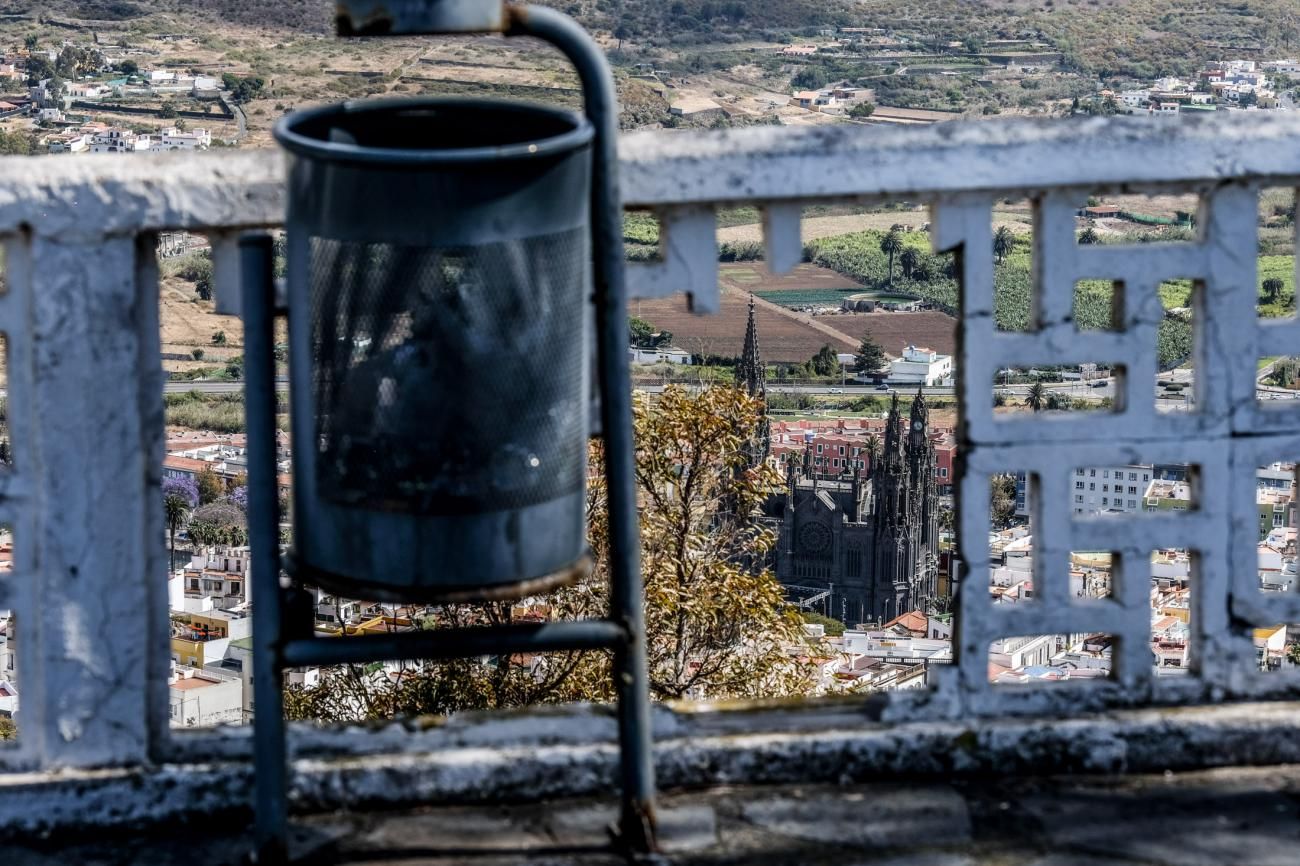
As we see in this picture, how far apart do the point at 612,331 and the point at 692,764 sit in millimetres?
718

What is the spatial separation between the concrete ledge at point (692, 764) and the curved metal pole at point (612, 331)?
28 cm

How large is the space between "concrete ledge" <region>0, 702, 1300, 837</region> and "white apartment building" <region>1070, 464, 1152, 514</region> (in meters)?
55.9

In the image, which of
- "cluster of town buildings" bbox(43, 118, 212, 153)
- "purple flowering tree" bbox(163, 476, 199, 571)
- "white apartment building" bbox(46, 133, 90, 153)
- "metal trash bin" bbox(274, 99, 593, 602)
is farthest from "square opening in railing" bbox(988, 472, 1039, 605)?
"white apartment building" bbox(46, 133, 90, 153)

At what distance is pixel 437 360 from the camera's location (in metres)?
2.52

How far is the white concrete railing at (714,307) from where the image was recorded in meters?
2.86

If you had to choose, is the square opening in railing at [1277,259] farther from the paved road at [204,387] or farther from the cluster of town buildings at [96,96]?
the cluster of town buildings at [96,96]

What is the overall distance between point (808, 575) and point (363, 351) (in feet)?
215

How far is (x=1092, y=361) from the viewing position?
9.70 ft

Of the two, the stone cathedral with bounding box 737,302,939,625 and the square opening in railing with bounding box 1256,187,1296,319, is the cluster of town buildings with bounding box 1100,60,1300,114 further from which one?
the stone cathedral with bounding box 737,302,939,625

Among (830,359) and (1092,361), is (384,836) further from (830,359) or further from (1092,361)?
(830,359)

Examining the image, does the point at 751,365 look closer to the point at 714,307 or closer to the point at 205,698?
the point at 205,698

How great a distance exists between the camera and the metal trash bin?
2.48 meters

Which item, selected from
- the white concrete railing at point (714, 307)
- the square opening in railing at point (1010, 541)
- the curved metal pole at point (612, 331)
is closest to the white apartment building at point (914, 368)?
the square opening in railing at point (1010, 541)

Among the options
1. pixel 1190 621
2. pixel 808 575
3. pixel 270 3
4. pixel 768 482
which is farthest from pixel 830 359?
pixel 1190 621
